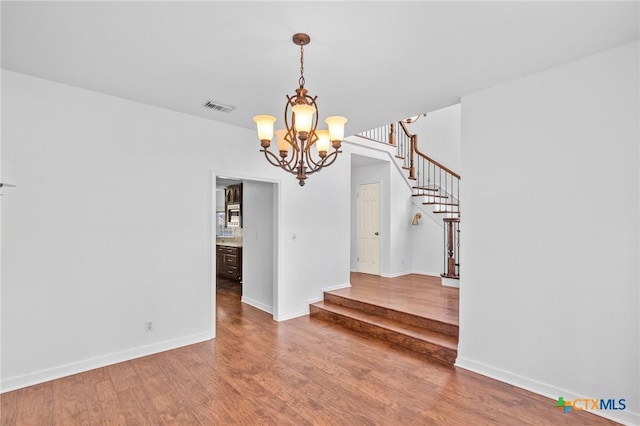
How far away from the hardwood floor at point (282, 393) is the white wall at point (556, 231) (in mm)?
337

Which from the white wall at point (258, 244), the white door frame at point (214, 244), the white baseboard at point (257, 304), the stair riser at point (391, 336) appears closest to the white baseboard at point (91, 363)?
the white door frame at point (214, 244)

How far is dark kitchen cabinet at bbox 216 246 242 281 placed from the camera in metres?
6.68

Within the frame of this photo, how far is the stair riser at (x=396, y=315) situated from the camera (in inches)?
142

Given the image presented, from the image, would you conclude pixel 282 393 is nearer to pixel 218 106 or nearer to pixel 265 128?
pixel 265 128

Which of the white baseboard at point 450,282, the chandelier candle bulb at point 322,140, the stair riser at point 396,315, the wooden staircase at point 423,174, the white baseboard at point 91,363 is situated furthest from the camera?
the wooden staircase at point 423,174

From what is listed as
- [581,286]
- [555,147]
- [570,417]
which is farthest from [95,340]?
[555,147]

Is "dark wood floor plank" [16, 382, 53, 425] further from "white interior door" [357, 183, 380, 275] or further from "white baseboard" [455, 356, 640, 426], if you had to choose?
"white interior door" [357, 183, 380, 275]

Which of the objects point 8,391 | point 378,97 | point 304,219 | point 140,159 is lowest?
point 8,391

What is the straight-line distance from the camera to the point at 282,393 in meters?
2.70

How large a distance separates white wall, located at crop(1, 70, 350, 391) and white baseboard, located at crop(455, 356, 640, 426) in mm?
3001

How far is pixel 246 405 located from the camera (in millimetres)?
2525

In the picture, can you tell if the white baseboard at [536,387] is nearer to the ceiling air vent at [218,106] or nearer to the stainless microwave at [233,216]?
the ceiling air vent at [218,106]

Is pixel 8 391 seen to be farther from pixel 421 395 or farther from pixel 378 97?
pixel 378 97

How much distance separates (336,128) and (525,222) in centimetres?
194
